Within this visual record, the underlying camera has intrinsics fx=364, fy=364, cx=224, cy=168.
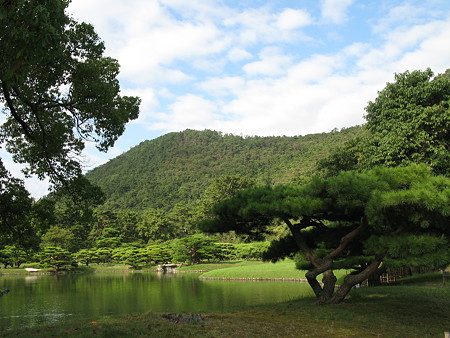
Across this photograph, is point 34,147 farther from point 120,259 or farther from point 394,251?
point 120,259

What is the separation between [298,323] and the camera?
19.2 feet

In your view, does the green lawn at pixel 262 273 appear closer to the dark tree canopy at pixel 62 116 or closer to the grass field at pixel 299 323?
the grass field at pixel 299 323

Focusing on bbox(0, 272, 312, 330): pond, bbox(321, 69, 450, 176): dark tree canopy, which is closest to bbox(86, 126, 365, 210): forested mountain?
bbox(0, 272, 312, 330): pond

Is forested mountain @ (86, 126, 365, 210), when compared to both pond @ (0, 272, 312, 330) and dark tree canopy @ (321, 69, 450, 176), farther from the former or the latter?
dark tree canopy @ (321, 69, 450, 176)

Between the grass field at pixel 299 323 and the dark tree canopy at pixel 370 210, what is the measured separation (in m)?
0.88

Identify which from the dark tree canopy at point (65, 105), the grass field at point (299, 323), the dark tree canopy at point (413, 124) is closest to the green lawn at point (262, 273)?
the dark tree canopy at point (413, 124)

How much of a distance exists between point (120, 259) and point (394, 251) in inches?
1384

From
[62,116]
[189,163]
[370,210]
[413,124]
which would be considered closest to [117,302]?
[62,116]

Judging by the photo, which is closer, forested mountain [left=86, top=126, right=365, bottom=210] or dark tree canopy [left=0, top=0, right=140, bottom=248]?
dark tree canopy [left=0, top=0, right=140, bottom=248]

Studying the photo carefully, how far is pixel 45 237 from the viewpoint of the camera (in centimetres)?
3803

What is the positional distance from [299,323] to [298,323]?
0.02m

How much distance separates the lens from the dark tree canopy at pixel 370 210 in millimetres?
5430

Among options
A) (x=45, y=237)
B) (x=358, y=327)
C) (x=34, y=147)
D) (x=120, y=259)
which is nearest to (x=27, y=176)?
(x=34, y=147)

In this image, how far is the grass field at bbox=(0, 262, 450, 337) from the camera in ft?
17.1
